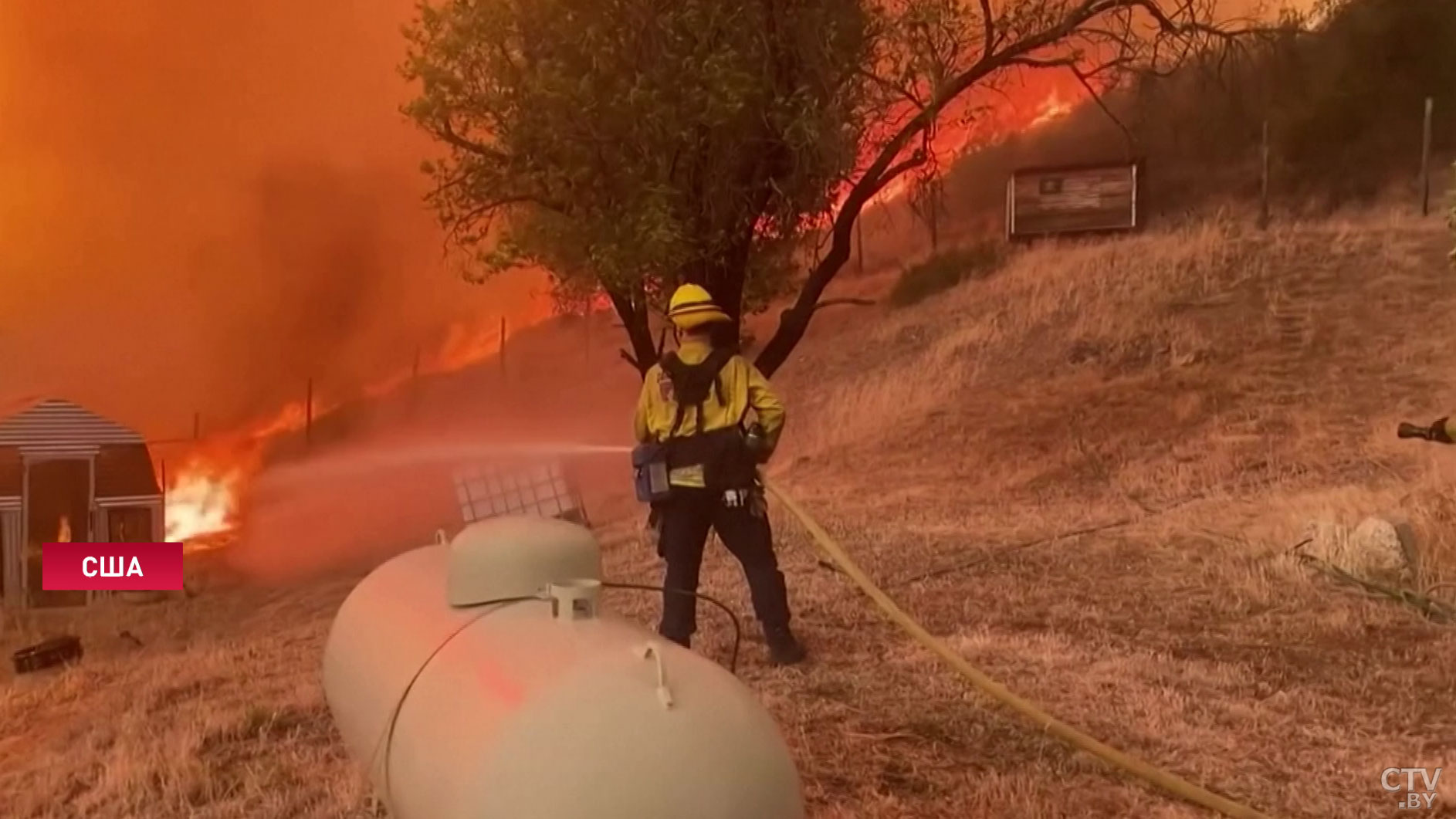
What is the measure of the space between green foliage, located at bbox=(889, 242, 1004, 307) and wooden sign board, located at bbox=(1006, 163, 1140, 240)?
1.78 feet

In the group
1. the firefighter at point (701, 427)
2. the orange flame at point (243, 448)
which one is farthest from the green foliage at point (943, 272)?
the firefighter at point (701, 427)

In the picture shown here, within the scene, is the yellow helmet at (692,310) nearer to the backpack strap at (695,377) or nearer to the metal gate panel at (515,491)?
the backpack strap at (695,377)

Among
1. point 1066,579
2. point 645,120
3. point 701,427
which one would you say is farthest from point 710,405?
point 1066,579

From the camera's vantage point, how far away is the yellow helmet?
Answer: 16.8 ft

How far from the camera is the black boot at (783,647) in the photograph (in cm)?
573

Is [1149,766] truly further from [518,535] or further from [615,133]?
[615,133]

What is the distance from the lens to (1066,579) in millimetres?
7480

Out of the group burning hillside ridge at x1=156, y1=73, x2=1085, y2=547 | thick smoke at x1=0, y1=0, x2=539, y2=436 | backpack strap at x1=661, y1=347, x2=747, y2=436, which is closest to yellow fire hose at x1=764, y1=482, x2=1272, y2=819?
backpack strap at x1=661, y1=347, x2=747, y2=436

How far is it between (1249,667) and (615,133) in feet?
15.0

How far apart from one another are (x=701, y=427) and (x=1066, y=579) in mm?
3391

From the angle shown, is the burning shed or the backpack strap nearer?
the backpack strap

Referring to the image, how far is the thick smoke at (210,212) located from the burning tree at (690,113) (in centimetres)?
212

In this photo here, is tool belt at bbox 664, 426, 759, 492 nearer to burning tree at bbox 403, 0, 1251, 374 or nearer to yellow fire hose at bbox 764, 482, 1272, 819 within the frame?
yellow fire hose at bbox 764, 482, 1272, 819

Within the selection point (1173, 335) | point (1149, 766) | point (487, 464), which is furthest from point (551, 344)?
point (1149, 766)
